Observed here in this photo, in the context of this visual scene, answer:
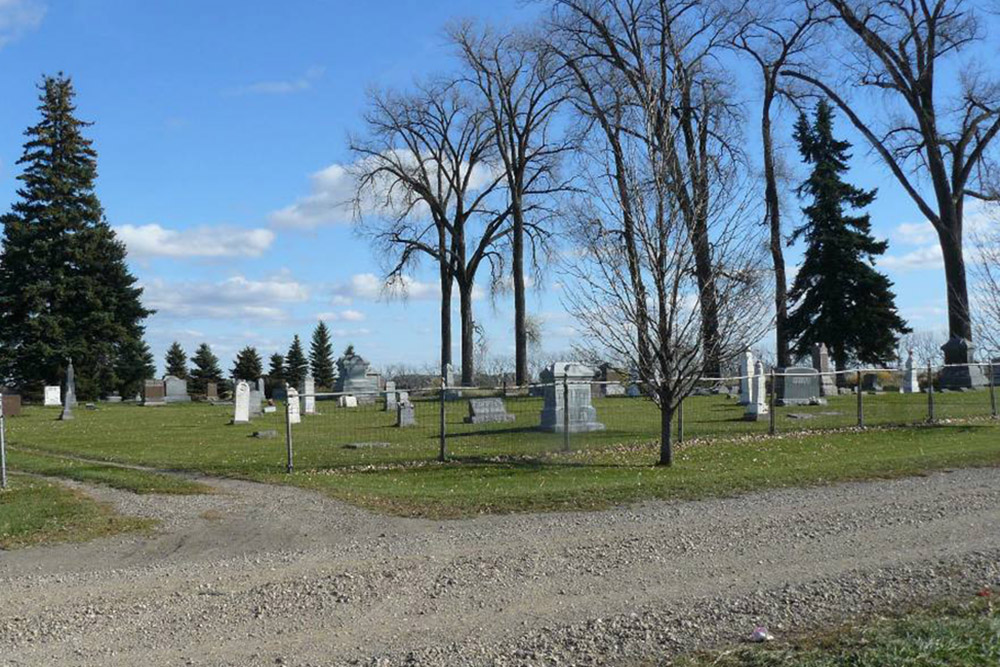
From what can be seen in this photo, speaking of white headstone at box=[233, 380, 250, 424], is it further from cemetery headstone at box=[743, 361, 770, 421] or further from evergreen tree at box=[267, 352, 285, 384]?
evergreen tree at box=[267, 352, 285, 384]

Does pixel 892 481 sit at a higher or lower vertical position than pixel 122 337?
lower

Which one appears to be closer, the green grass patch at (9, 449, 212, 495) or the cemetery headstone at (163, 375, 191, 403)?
the green grass patch at (9, 449, 212, 495)

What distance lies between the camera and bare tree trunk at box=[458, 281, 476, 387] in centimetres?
5241

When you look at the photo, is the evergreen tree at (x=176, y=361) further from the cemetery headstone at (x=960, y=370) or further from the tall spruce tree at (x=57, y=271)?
the cemetery headstone at (x=960, y=370)

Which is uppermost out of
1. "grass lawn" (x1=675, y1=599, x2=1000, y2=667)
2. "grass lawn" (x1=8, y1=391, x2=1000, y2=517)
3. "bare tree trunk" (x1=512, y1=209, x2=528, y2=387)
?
"bare tree trunk" (x1=512, y1=209, x2=528, y2=387)

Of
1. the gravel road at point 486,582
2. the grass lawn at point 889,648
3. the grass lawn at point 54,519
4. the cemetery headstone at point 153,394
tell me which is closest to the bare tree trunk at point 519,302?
the cemetery headstone at point 153,394

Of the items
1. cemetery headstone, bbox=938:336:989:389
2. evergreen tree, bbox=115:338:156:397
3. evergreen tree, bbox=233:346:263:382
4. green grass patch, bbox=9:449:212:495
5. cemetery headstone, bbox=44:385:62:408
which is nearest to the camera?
green grass patch, bbox=9:449:212:495

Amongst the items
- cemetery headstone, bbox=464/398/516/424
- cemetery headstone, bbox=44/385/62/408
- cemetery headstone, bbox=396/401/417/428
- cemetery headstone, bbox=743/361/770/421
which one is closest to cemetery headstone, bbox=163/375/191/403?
cemetery headstone, bbox=44/385/62/408

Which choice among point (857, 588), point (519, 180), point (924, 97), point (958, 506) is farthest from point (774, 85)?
point (857, 588)

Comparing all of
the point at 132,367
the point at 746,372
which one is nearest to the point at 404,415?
the point at 746,372

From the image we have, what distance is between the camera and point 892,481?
12367 millimetres

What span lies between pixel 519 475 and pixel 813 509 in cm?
586

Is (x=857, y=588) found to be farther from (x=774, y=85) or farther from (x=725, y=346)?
(x=774, y=85)

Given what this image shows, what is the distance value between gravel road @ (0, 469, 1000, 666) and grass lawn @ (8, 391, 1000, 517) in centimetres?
166
